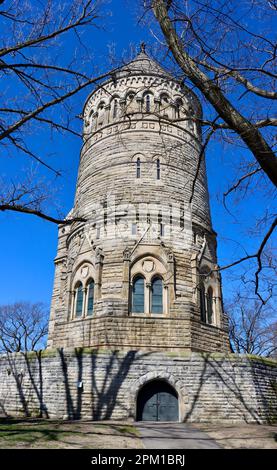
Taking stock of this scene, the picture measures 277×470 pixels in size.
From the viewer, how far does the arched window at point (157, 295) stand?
17.8 meters

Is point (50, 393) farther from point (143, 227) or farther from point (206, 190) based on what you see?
point (206, 190)

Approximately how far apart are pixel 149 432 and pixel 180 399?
347 centimetres

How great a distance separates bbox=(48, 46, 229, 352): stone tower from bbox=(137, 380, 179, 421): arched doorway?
78.0 inches

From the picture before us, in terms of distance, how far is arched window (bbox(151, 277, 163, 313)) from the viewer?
1777cm

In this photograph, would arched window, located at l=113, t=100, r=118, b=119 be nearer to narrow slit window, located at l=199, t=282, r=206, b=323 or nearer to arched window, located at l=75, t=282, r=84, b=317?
arched window, located at l=75, t=282, r=84, b=317

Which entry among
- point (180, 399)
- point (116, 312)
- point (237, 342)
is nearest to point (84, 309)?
point (116, 312)

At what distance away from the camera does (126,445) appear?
8516mm

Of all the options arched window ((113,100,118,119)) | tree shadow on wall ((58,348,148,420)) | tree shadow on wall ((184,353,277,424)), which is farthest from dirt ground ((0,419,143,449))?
arched window ((113,100,118,119))

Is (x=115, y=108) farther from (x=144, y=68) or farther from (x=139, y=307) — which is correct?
(x=139, y=307)

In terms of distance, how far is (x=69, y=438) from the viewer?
29.3ft

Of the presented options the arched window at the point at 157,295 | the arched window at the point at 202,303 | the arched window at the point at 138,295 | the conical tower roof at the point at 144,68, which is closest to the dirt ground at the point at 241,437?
the arched window at the point at 157,295

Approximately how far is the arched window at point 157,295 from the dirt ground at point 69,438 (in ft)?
23.4

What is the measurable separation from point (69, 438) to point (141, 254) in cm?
1047

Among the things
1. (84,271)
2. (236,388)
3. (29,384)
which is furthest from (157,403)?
(84,271)
